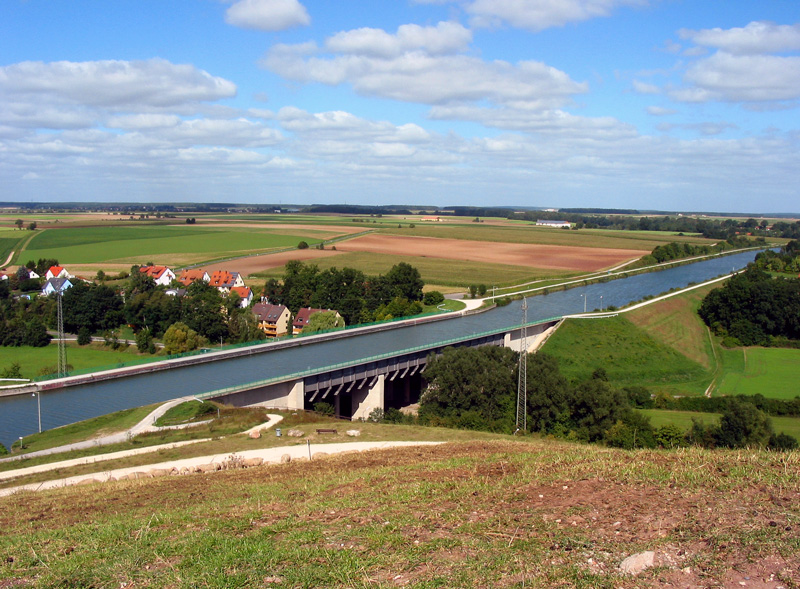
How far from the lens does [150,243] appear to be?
133m

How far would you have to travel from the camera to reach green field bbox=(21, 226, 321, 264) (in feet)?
362

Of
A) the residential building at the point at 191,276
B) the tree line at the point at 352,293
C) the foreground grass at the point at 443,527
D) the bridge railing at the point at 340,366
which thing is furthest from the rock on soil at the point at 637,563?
the residential building at the point at 191,276

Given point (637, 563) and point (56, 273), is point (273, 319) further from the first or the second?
point (637, 563)

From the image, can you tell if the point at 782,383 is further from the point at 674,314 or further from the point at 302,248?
the point at 302,248

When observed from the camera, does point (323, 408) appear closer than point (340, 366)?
Yes

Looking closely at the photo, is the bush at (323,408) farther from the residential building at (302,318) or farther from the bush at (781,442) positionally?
the bush at (781,442)

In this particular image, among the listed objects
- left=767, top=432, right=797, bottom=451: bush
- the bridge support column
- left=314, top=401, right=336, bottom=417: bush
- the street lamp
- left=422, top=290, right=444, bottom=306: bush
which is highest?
left=422, top=290, right=444, bottom=306: bush

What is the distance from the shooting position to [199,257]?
368 feet

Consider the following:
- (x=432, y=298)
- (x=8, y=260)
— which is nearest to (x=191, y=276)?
(x=432, y=298)

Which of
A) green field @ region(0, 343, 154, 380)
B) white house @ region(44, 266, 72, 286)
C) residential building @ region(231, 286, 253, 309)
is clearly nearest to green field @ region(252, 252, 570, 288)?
residential building @ region(231, 286, 253, 309)

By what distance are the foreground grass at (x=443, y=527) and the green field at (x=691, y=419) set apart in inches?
1063

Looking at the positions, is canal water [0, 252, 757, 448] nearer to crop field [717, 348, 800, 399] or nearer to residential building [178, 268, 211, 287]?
crop field [717, 348, 800, 399]

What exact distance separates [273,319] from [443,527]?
5679 cm

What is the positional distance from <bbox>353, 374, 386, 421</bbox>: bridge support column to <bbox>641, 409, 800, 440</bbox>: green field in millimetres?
19451
